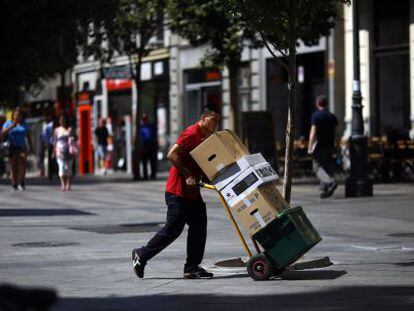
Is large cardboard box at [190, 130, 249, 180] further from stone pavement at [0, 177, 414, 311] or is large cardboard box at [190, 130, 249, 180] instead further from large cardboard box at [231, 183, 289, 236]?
stone pavement at [0, 177, 414, 311]

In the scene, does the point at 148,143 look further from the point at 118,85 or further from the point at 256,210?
the point at 256,210

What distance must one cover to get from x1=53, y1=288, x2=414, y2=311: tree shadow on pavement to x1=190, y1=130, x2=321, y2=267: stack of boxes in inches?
31.9

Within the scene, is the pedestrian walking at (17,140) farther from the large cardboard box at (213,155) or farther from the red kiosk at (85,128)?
the red kiosk at (85,128)

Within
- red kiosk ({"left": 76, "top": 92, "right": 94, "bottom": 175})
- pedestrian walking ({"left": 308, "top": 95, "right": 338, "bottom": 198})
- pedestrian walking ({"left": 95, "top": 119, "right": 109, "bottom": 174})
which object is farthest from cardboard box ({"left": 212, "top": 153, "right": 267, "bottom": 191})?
red kiosk ({"left": 76, "top": 92, "right": 94, "bottom": 175})

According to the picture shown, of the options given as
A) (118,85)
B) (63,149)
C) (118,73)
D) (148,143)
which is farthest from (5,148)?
(118,85)

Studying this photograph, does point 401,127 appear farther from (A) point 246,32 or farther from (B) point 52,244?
(B) point 52,244

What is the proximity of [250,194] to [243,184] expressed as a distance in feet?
0.35

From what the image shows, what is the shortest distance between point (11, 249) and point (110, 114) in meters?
35.7

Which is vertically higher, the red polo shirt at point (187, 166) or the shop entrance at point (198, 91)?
the shop entrance at point (198, 91)

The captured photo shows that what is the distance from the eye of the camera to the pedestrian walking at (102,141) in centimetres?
4428

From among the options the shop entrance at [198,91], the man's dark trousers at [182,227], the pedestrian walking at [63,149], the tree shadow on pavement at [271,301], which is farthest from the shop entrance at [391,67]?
the tree shadow on pavement at [271,301]

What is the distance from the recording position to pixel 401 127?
31.8 meters

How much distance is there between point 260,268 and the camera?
1048 centimetres

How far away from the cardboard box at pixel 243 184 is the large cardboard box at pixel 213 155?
0.16 metres
